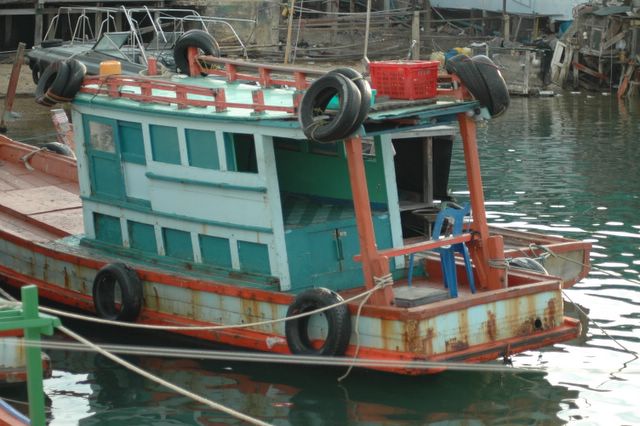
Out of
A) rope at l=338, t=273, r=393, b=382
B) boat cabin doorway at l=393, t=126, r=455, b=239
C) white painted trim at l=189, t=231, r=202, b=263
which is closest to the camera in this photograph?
rope at l=338, t=273, r=393, b=382

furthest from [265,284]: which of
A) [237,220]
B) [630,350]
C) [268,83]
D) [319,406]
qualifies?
[630,350]

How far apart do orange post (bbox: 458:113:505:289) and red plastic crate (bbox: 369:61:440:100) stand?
648 mm

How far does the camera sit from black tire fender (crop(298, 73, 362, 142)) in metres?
10.8

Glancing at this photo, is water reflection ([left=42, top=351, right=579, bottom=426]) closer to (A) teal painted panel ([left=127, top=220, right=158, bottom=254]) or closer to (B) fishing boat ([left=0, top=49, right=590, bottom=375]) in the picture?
(B) fishing boat ([left=0, top=49, right=590, bottom=375])

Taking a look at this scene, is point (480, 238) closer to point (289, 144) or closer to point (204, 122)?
→ point (289, 144)

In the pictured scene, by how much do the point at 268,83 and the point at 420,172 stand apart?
282 cm

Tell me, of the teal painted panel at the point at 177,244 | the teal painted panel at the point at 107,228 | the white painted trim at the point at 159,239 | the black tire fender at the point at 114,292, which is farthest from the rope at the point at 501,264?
the teal painted panel at the point at 107,228

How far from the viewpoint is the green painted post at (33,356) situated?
850 cm

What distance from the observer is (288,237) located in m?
12.2

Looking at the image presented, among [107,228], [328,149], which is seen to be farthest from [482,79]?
[107,228]

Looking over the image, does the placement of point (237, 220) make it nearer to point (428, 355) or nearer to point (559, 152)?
point (428, 355)

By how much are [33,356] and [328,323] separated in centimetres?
341

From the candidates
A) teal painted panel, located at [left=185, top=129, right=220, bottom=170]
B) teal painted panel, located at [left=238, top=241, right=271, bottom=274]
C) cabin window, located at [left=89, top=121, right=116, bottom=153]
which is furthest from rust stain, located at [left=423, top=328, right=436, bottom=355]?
cabin window, located at [left=89, top=121, right=116, bottom=153]

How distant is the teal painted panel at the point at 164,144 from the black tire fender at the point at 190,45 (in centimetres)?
243
